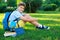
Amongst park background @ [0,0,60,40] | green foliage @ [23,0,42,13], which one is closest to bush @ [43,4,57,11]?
park background @ [0,0,60,40]

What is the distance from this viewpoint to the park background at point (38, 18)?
734 cm

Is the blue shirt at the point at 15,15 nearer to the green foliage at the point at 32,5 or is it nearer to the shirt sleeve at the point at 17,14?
the shirt sleeve at the point at 17,14

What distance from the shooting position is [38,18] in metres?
16.8

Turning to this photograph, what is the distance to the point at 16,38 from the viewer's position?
6.98 m

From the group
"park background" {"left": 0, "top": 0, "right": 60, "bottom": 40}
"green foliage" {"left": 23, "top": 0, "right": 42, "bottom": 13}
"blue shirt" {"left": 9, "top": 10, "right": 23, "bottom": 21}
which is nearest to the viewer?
"park background" {"left": 0, "top": 0, "right": 60, "bottom": 40}

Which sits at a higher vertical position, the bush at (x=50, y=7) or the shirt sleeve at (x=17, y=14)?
the shirt sleeve at (x=17, y=14)

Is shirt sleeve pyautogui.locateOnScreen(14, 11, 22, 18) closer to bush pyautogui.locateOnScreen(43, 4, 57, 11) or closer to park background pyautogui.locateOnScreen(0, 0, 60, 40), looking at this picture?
park background pyautogui.locateOnScreen(0, 0, 60, 40)

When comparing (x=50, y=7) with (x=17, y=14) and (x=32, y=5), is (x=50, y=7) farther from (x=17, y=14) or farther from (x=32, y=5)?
(x=17, y=14)

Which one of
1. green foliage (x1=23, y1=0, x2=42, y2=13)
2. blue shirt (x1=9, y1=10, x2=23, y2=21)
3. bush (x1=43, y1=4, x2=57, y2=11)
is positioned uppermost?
blue shirt (x1=9, y1=10, x2=23, y2=21)

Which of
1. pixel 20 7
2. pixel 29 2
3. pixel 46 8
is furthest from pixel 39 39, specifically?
pixel 46 8

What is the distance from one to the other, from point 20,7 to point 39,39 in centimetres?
124

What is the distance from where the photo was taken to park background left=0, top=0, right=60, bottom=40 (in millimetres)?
7344

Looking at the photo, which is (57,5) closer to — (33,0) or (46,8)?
(46,8)

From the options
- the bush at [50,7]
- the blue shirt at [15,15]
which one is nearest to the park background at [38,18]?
the bush at [50,7]
